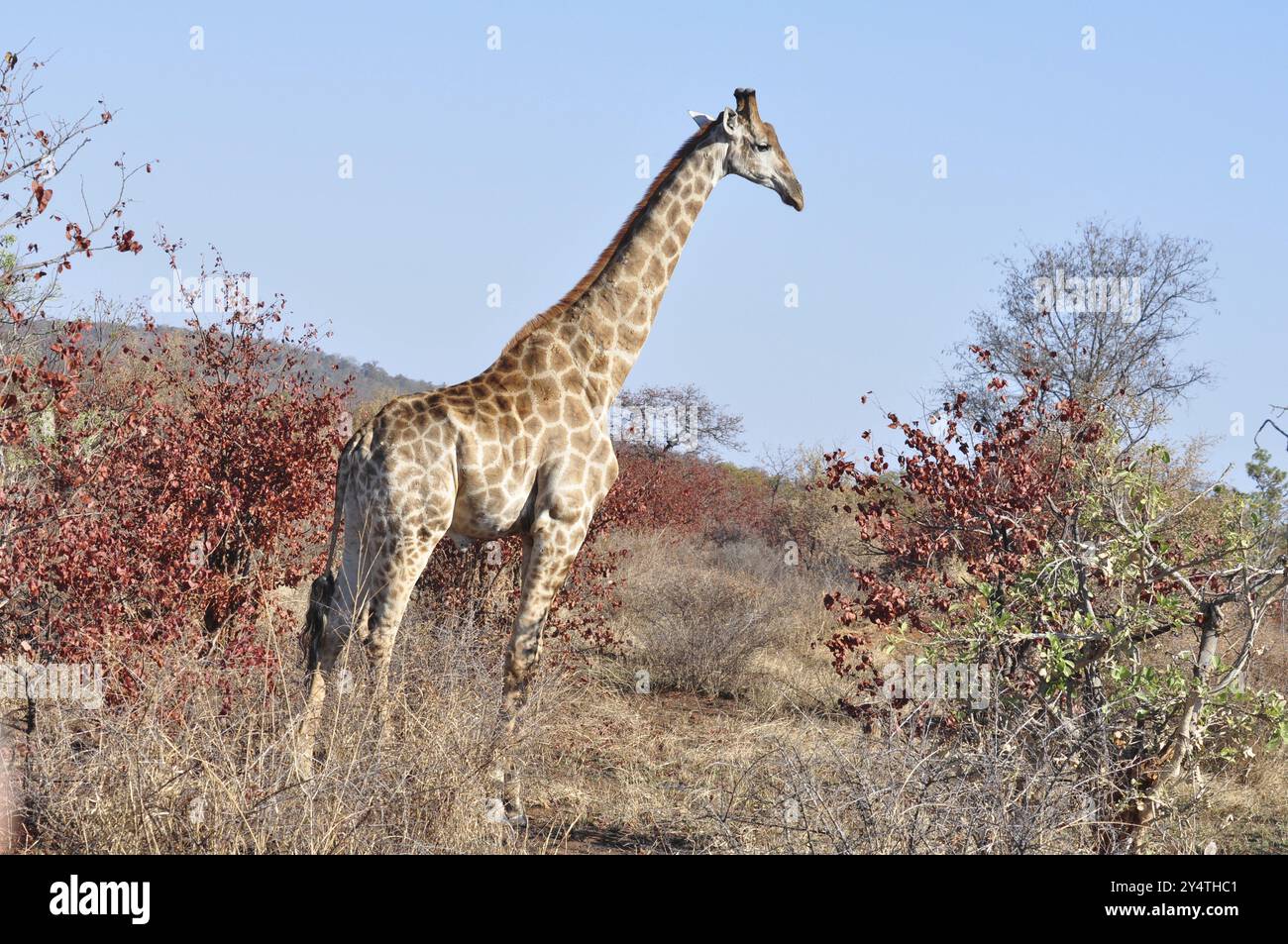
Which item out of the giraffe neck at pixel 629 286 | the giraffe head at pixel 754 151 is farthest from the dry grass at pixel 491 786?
the giraffe head at pixel 754 151

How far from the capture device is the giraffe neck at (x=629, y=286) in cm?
754

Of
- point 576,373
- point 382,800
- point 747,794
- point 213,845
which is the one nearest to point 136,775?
point 213,845

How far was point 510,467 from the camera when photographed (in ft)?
22.9

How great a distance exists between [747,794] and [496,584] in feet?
11.3

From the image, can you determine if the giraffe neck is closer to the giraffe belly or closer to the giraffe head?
the giraffe head

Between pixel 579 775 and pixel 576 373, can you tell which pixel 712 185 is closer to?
pixel 576 373

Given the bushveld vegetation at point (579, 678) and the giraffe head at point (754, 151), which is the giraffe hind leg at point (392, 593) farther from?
the giraffe head at point (754, 151)

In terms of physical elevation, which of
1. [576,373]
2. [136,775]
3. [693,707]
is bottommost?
[693,707]

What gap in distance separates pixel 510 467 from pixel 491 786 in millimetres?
1755

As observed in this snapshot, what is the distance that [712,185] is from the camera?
8.15 metres

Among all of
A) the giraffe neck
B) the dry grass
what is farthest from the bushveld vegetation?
the giraffe neck

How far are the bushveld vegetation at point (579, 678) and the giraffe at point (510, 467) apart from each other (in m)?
0.27

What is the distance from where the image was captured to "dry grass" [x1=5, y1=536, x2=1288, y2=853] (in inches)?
184

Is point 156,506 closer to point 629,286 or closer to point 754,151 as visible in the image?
point 629,286
